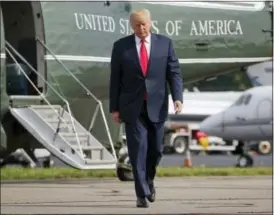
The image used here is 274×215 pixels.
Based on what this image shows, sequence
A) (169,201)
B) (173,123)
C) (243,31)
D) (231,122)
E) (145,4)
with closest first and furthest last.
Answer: (169,201) → (145,4) → (243,31) → (231,122) → (173,123)

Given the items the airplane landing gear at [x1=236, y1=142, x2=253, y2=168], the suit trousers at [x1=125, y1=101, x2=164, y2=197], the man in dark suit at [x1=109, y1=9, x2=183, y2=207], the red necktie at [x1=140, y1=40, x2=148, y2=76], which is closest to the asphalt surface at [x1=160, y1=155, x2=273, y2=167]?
the airplane landing gear at [x1=236, y1=142, x2=253, y2=168]

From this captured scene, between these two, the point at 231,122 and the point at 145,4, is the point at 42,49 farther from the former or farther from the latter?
the point at 231,122

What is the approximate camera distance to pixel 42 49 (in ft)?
50.2

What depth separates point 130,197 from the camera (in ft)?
38.2

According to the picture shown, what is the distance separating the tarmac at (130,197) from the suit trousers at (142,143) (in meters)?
1.10

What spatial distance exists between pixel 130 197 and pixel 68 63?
14.5 feet

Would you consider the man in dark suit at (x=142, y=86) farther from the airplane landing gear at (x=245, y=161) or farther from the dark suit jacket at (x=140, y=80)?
the airplane landing gear at (x=245, y=161)

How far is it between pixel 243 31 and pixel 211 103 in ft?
120

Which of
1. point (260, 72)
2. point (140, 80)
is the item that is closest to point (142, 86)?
point (140, 80)

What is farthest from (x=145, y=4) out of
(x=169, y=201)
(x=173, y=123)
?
(x=173, y=123)

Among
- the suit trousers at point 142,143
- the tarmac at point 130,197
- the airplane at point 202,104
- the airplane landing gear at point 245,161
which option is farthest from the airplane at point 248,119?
the airplane at point 202,104

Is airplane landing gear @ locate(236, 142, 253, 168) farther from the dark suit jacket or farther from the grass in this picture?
the dark suit jacket

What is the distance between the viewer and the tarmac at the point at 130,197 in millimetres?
9797

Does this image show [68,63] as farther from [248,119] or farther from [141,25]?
[248,119]
